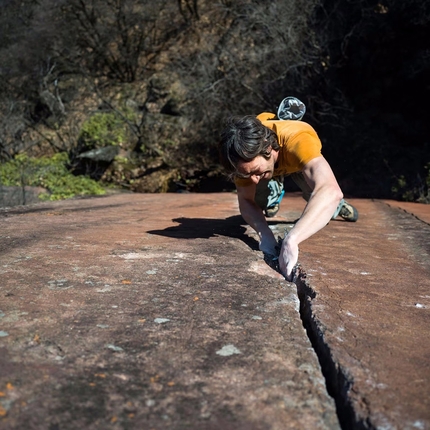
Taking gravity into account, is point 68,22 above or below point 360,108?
above

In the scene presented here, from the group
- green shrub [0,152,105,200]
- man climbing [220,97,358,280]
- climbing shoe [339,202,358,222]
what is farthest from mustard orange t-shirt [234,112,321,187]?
green shrub [0,152,105,200]

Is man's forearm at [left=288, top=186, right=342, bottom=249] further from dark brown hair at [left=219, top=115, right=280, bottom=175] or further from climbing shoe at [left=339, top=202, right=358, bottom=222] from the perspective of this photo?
climbing shoe at [left=339, top=202, right=358, bottom=222]

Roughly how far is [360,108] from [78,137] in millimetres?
6526

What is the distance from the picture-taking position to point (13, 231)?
3236 mm

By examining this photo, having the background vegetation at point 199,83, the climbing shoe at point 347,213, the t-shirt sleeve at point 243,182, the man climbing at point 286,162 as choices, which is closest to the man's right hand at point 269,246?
the man climbing at point 286,162

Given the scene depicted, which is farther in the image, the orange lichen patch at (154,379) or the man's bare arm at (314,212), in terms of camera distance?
the man's bare arm at (314,212)

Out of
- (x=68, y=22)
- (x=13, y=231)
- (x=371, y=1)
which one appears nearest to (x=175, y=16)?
(x=68, y=22)

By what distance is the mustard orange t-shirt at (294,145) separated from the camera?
98.6 inches

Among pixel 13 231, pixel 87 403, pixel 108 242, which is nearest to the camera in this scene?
pixel 87 403

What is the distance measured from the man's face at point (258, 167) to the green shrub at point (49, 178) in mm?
8078

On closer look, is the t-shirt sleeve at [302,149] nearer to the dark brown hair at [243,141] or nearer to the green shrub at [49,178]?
the dark brown hair at [243,141]

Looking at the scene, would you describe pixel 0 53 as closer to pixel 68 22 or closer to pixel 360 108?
pixel 68 22

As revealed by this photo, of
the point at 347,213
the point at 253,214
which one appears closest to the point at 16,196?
the point at 347,213

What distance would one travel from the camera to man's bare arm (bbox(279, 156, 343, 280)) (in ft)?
7.70
